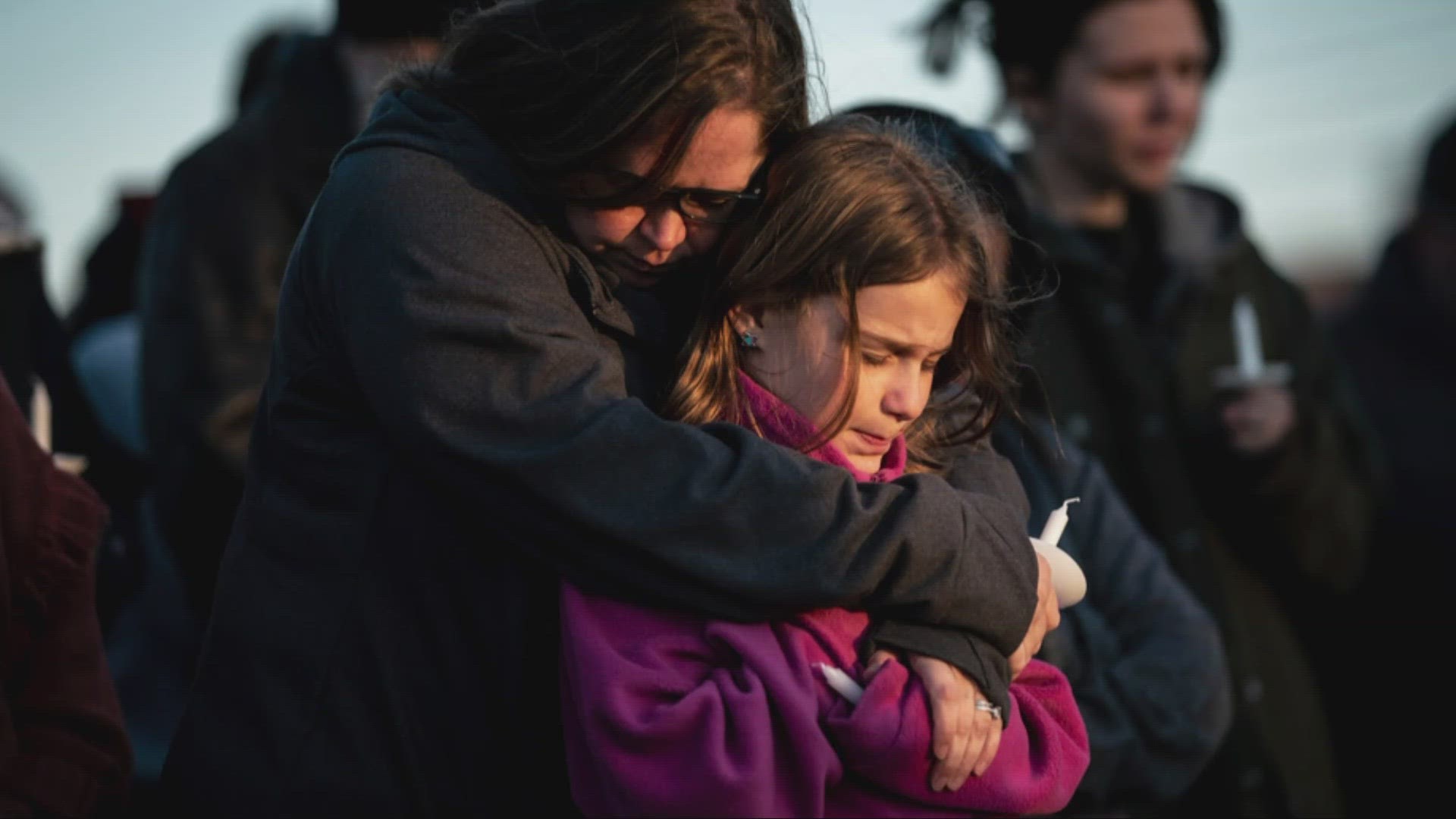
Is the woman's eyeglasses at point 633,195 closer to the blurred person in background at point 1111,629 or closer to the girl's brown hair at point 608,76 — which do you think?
the girl's brown hair at point 608,76

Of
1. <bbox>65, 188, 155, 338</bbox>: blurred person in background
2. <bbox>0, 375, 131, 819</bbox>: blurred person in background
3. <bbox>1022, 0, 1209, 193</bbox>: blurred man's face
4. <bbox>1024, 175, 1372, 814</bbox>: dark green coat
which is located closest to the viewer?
<bbox>0, 375, 131, 819</bbox>: blurred person in background

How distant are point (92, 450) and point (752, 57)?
1875mm

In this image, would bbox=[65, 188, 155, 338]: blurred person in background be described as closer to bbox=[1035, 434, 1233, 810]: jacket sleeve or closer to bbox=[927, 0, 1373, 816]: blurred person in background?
bbox=[927, 0, 1373, 816]: blurred person in background

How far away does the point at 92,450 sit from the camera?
10.5 ft

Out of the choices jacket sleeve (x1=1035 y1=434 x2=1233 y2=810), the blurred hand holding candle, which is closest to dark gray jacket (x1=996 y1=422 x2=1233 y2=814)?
jacket sleeve (x1=1035 y1=434 x2=1233 y2=810)

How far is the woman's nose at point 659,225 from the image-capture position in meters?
1.95

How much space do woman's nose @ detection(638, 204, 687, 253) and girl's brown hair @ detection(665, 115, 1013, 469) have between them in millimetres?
97

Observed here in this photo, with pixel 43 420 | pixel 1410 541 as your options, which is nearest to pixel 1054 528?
pixel 43 420

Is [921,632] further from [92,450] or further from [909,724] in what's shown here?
[92,450]

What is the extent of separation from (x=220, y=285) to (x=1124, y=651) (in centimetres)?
220

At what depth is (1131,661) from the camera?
256cm

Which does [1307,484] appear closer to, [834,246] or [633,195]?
[834,246]

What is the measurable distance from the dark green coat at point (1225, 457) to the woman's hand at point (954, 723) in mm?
1379

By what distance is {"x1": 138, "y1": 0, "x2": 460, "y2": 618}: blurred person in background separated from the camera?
11.9 feet
